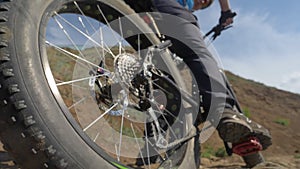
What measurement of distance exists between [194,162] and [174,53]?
0.69 meters

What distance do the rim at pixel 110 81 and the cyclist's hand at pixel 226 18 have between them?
88 centimetres

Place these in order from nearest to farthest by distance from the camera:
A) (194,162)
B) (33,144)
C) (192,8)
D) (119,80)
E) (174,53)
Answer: (33,144) < (119,80) < (194,162) < (174,53) < (192,8)

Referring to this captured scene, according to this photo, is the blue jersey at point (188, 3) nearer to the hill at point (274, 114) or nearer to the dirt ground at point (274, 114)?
the dirt ground at point (274, 114)

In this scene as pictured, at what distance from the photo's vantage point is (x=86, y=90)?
5.76 ft

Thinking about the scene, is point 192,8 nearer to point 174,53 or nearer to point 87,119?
point 174,53

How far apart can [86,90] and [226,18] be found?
1379 millimetres

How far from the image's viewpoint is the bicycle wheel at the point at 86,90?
39.2 inches

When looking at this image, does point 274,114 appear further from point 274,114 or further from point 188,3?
point 188,3

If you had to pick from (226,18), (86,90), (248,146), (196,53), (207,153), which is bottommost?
(248,146)

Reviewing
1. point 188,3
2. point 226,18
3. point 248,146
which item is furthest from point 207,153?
point 248,146

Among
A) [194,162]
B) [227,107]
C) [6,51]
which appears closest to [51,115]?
[6,51]

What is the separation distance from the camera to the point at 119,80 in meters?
1.66

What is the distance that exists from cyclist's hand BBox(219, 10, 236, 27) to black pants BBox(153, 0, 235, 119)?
0.56 m

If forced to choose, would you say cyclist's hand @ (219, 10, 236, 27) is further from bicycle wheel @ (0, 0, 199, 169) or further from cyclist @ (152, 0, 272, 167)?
bicycle wheel @ (0, 0, 199, 169)
